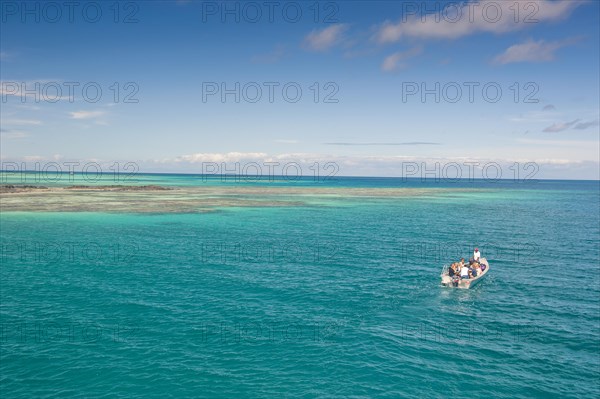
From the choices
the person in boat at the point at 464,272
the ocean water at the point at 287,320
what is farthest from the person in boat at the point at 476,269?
the ocean water at the point at 287,320

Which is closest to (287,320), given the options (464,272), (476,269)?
(464,272)

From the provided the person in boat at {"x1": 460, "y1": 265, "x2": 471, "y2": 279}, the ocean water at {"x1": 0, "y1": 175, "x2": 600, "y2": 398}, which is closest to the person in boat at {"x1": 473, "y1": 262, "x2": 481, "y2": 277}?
the person in boat at {"x1": 460, "y1": 265, "x2": 471, "y2": 279}

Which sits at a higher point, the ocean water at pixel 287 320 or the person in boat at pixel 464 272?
the person in boat at pixel 464 272

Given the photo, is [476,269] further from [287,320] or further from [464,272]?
[287,320]

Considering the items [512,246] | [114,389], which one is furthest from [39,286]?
[512,246]

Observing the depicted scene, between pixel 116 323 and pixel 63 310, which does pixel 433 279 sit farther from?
pixel 63 310

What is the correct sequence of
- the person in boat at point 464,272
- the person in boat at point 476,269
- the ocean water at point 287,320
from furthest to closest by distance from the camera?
the person in boat at point 476,269 → the person in boat at point 464,272 → the ocean water at point 287,320

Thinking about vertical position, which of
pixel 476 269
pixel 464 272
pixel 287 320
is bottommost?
pixel 287 320

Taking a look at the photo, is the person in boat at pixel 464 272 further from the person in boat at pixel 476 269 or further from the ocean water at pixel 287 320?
the ocean water at pixel 287 320

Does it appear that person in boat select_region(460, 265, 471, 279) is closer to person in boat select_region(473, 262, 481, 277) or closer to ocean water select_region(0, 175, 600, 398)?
person in boat select_region(473, 262, 481, 277)
